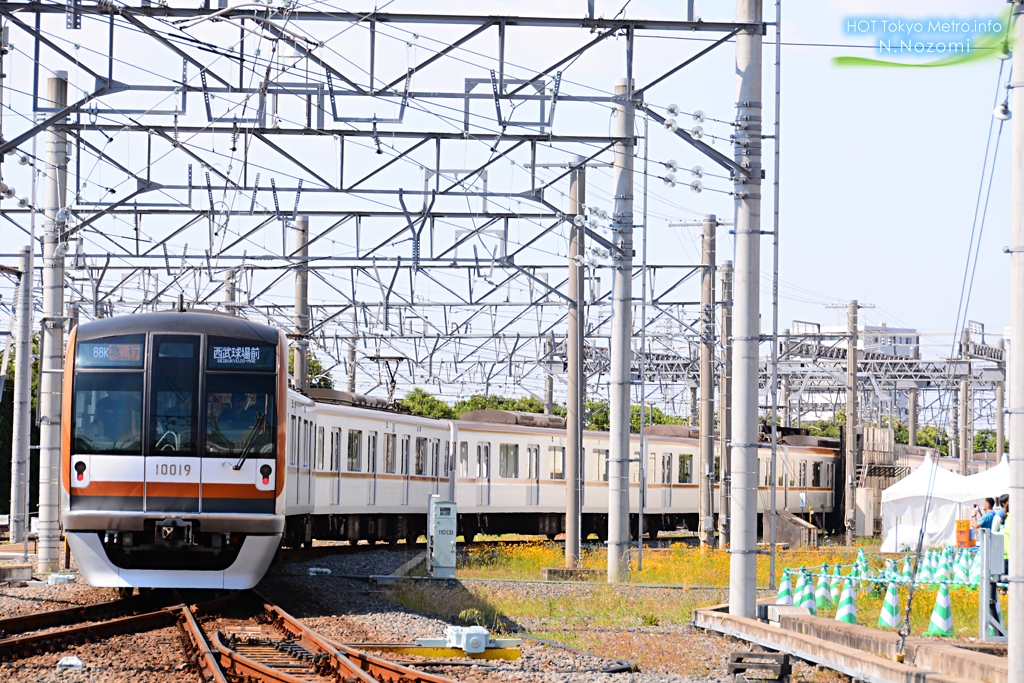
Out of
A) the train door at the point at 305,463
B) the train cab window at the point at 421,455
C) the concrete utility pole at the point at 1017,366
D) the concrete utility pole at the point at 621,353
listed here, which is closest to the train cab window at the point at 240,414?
the train door at the point at 305,463

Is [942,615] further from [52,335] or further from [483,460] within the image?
[483,460]

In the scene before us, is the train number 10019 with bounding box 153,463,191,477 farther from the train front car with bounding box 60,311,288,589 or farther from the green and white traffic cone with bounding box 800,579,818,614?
the green and white traffic cone with bounding box 800,579,818,614

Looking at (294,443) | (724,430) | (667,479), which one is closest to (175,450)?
(294,443)

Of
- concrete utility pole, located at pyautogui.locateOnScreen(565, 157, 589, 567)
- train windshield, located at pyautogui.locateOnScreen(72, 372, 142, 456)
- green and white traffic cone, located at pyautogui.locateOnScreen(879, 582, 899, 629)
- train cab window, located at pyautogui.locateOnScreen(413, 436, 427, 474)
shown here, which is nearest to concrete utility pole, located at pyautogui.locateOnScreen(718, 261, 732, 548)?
concrete utility pole, located at pyautogui.locateOnScreen(565, 157, 589, 567)

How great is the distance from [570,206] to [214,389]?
7800 mm

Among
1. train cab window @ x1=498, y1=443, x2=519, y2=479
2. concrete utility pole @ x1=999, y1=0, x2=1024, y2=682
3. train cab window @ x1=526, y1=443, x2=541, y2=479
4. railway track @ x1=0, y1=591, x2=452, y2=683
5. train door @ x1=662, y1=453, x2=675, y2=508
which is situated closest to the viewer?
concrete utility pole @ x1=999, y1=0, x2=1024, y2=682

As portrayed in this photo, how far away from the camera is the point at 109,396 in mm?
13023

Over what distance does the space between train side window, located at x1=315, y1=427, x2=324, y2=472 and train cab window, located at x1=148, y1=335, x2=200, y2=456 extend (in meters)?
6.25

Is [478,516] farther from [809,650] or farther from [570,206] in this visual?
[809,650]

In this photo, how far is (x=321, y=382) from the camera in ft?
168

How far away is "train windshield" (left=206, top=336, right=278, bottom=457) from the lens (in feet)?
42.9

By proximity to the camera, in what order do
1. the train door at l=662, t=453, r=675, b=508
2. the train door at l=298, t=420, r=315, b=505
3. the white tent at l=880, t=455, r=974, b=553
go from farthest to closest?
the train door at l=662, t=453, r=675, b=508, the white tent at l=880, t=455, r=974, b=553, the train door at l=298, t=420, r=315, b=505

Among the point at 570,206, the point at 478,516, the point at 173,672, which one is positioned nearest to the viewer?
the point at 173,672

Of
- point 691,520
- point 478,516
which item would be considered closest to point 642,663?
point 478,516
